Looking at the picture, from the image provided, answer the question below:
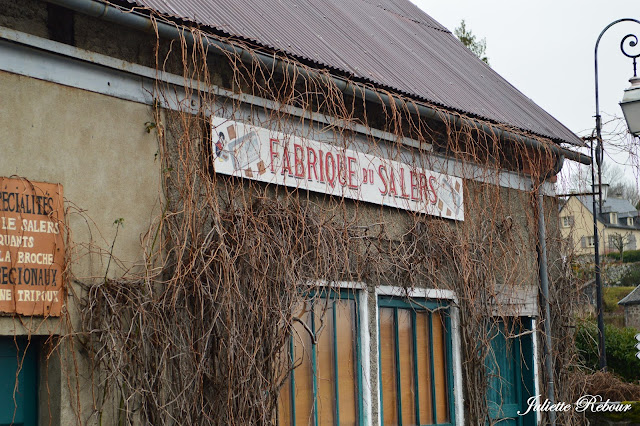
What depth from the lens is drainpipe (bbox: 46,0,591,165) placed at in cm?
503

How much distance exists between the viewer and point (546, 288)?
9.28m

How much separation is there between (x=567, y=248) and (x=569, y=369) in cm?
141

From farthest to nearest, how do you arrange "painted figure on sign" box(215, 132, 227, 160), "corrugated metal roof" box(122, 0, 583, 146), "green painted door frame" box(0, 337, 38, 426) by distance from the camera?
1. "corrugated metal roof" box(122, 0, 583, 146)
2. "painted figure on sign" box(215, 132, 227, 160)
3. "green painted door frame" box(0, 337, 38, 426)

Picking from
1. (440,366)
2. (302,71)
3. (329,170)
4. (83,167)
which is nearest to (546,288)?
(440,366)

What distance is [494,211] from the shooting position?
342 inches

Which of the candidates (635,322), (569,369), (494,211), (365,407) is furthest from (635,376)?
(635,322)

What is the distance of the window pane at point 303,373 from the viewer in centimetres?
648

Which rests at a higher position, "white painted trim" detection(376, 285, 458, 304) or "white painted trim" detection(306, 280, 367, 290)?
"white painted trim" detection(306, 280, 367, 290)

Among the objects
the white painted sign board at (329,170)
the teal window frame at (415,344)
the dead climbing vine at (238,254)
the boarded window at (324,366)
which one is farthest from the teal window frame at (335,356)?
the white painted sign board at (329,170)

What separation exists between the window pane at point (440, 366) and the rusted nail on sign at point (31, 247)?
4.19 metres

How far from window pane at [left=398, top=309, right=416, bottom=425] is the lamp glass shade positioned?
3.11m

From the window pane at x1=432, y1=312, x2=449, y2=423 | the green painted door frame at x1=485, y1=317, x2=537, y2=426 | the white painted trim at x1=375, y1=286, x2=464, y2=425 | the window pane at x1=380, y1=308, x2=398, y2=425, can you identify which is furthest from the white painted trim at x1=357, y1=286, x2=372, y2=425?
the green painted door frame at x1=485, y1=317, x2=537, y2=426

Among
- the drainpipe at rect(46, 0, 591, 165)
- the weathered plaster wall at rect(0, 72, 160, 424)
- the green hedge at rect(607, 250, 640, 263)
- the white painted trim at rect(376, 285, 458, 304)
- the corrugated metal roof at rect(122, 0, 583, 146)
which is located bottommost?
the white painted trim at rect(376, 285, 458, 304)

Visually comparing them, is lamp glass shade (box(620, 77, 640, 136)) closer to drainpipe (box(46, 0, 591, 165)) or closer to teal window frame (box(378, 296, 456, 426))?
drainpipe (box(46, 0, 591, 165))
